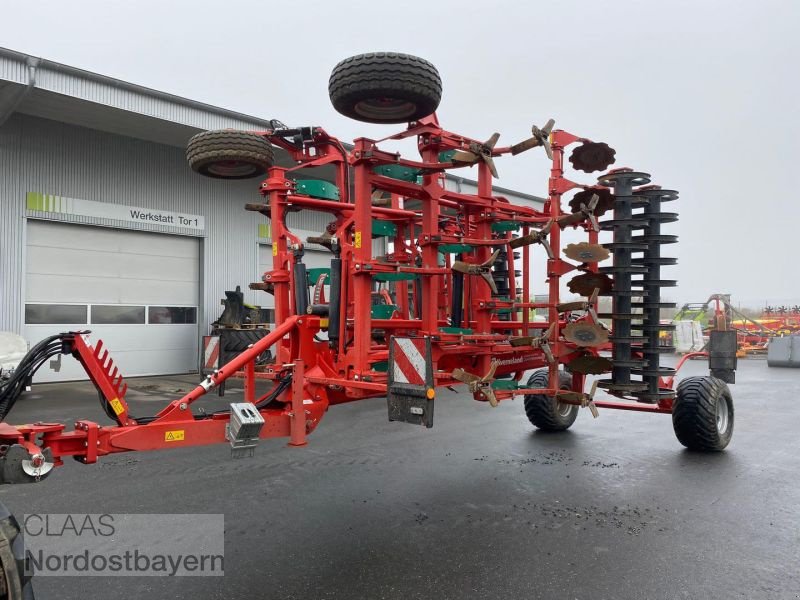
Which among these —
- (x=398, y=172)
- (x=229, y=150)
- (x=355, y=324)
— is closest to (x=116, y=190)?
(x=229, y=150)

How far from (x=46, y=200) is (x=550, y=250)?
11.2 m

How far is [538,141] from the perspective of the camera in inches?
210

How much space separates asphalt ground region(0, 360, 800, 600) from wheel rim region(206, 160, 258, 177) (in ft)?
9.62

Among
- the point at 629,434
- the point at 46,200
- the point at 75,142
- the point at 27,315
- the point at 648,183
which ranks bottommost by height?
the point at 629,434

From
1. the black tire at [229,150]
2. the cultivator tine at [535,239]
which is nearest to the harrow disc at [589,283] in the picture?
the cultivator tine at [535,239]

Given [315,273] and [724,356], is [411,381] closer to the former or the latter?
[315,273]

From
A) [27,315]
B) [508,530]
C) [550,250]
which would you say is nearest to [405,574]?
[508,530]

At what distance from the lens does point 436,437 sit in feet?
25.0

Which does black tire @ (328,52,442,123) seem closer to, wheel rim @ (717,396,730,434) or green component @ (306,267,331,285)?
green component @ (306,267,331,285)

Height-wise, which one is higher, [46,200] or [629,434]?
[46,200]

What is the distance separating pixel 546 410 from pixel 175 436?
531 cm

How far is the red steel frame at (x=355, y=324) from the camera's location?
12.2ft

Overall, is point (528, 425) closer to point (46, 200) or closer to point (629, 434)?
point (629, 434)

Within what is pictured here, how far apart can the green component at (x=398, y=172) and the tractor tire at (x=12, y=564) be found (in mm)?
3363
